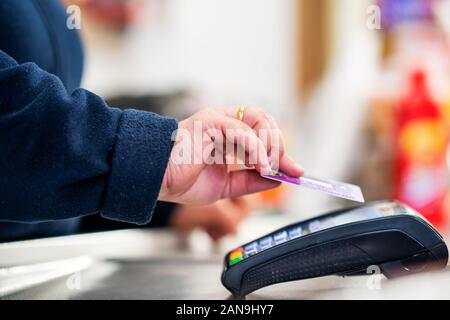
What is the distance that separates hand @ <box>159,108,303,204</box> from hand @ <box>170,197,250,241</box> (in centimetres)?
26

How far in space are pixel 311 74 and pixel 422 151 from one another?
2.59 feet

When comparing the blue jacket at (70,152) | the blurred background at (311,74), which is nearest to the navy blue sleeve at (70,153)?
the blue jacket at (70,152)

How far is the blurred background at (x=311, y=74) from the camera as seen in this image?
1.41 m

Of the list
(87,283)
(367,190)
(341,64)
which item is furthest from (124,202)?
(341,64)

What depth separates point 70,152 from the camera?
0.48 m

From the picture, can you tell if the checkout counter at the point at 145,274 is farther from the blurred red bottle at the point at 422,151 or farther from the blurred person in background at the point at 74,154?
the blurred red bottle at the point at 422,151

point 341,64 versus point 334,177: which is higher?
point 341,64

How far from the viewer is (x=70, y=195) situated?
0.50 m

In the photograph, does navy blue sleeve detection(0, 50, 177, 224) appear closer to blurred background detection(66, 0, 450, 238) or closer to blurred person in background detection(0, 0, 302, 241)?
blurred person in background detection(0, 0, 302, 241)

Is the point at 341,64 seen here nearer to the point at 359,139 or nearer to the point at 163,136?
the point at 359,139

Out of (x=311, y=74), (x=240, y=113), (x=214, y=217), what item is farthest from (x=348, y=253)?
(x=311, y=74)

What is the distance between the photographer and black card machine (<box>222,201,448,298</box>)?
20.8 inches

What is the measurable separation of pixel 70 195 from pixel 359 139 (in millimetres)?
1337

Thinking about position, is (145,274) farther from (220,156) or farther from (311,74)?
(311,74)
